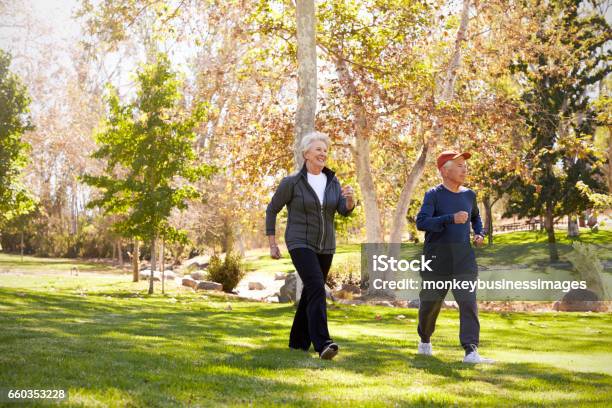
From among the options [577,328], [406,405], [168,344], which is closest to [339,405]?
[406,405]

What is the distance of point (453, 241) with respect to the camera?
702 cm

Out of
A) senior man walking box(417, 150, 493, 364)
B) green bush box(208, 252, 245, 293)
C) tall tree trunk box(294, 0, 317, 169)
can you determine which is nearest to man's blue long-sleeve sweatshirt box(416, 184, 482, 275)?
senior man walking box(417, 150, 493, 364)

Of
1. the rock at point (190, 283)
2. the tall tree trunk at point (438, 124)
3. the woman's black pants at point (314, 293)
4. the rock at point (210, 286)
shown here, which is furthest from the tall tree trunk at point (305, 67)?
the rock at point (190, 283)

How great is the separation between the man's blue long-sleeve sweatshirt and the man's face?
0.17 m

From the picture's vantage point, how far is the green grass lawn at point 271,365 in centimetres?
501

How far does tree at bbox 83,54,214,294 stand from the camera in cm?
2161

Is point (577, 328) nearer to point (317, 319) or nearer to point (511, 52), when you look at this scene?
point (317, 319)

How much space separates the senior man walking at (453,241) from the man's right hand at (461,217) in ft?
0.73

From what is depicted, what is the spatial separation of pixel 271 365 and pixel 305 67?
1041 centimetres

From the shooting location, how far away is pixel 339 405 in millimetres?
4758

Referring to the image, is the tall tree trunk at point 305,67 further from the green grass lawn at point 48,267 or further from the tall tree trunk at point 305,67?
the green grass lawn at point 48,267

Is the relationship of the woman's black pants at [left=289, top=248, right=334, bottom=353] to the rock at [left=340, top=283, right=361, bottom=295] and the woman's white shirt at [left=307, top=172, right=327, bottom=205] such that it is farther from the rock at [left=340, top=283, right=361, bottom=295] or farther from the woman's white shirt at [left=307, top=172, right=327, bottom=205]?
the rock at [left=340, top=283, right=361, bottom=295]

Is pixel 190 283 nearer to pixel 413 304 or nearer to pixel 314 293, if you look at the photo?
pixel 413 304

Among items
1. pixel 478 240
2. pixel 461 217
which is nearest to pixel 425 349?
pixel 478 240
